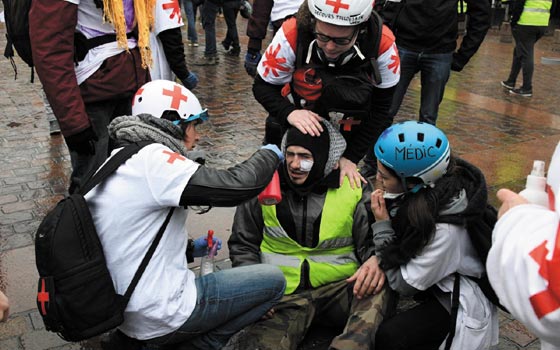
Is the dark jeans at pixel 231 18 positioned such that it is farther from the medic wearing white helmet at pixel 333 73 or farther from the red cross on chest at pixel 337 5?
the red cross on chest at pixel 337 5

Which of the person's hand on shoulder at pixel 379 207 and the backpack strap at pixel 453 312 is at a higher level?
the person's hand on shoulder at pixel 379 207

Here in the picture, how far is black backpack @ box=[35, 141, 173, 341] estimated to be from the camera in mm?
2273

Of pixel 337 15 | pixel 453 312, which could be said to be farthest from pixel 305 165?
pixel 453 312

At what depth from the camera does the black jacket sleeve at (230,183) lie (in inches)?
91.5

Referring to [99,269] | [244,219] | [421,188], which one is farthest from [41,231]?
[421,188]

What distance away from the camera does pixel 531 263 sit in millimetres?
1407

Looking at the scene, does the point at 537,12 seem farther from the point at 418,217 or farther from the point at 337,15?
the point at 418,217

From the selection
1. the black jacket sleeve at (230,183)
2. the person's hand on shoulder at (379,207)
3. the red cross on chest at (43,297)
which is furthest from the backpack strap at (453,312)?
the red cross on chest at (43,297)

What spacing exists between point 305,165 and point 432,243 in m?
0.76

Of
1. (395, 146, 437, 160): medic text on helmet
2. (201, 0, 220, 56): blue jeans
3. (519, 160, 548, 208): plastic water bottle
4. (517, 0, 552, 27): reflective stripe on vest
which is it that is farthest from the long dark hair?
(201, 0, 220, 56): blue jeans

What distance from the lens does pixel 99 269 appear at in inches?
90.5

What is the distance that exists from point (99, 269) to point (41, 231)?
10.2 inches

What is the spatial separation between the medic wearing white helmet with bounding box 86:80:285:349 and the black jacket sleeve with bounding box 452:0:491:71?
3.12 m

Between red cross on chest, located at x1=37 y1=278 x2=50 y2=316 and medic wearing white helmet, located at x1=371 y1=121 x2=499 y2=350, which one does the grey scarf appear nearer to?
red cross on chest, located at x1=37 y1=278 x2=50 y2=316
